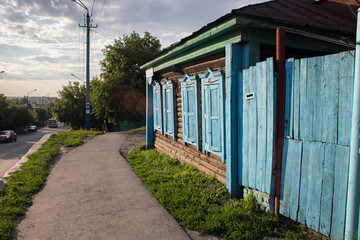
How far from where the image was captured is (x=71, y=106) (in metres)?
37.2

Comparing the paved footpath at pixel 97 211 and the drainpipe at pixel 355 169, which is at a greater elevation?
the drainpipe at pixel 355 169

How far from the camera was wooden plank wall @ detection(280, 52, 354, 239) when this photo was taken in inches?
108

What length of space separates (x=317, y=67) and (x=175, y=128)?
4851 mm

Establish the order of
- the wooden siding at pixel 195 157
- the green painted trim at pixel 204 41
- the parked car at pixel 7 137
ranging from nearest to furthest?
the green painted trim at pixel 204 41 → the wooden siding at pixel 195 157 → the parked car at pixel 7 137

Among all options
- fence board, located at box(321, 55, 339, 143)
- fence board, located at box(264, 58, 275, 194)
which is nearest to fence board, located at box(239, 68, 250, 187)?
fence board, located at box(264, 58, 275, 194)

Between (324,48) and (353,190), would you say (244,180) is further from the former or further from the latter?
(324,48)

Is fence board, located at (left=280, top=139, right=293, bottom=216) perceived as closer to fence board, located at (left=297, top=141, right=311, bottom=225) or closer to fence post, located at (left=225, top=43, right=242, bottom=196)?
fence board, located at (left=297, top=141, right=311, bottom=225)

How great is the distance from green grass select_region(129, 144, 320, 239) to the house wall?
0.21 metres

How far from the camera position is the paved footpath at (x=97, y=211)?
11.3ft

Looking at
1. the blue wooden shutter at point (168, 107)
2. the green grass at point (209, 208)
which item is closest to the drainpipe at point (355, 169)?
the green grass at point (209, 208)

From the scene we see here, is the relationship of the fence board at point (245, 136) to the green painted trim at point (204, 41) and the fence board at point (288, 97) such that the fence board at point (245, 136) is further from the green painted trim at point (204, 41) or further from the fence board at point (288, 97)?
the green painted trim at point (204, 41)

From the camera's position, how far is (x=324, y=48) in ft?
17.1

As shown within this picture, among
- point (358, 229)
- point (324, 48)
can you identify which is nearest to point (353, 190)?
point (358, 229)

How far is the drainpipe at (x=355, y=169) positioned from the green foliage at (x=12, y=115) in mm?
45107
